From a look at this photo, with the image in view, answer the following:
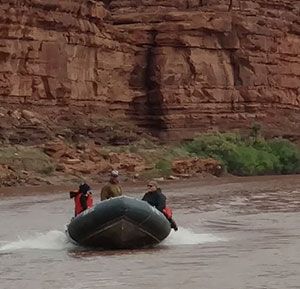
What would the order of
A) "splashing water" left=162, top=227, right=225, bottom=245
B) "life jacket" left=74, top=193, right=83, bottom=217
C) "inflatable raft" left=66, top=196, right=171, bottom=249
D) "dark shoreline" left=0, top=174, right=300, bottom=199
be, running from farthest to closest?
"dark shoreline" left=0, top=174, right=300, bottom=199
"splashing water" left=162, top=227, right=225, bottom=245
"life jacket" left=74, top=193, right=83, bottom=217
"inflatable raft" left=66, top=196, right=171, bottom=249

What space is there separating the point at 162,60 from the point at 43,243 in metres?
35.1

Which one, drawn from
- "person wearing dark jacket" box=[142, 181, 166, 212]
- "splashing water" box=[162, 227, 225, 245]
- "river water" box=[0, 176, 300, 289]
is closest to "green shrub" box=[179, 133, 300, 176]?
"river water" box=[0, 176, 300, 289]

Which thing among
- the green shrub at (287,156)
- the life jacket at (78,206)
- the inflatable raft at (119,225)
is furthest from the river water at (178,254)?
the green shrub at (287,156)

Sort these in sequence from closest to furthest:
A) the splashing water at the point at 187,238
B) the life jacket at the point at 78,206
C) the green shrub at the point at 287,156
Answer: the life jacket at the point at 78,206 → the splashing water at the point at 187,238 → the green shrub at the point at 287,156

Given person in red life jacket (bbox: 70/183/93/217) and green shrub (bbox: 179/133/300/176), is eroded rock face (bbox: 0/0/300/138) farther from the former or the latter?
person in red life jacket (bbox: 70/183/93/217)

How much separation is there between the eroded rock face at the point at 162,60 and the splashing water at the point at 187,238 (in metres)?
26.2

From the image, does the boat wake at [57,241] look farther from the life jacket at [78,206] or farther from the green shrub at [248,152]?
the green shrub at [248,152]

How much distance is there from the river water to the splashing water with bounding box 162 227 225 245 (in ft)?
0.06

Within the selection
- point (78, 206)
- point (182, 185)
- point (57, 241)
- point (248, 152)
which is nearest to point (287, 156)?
point (248, 152)

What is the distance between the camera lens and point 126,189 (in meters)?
35.2

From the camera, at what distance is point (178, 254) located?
50.5ft

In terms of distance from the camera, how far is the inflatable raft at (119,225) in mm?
15438

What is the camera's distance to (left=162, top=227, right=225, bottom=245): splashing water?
17.1m

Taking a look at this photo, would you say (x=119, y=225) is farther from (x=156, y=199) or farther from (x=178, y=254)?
(x=156, y=199)
